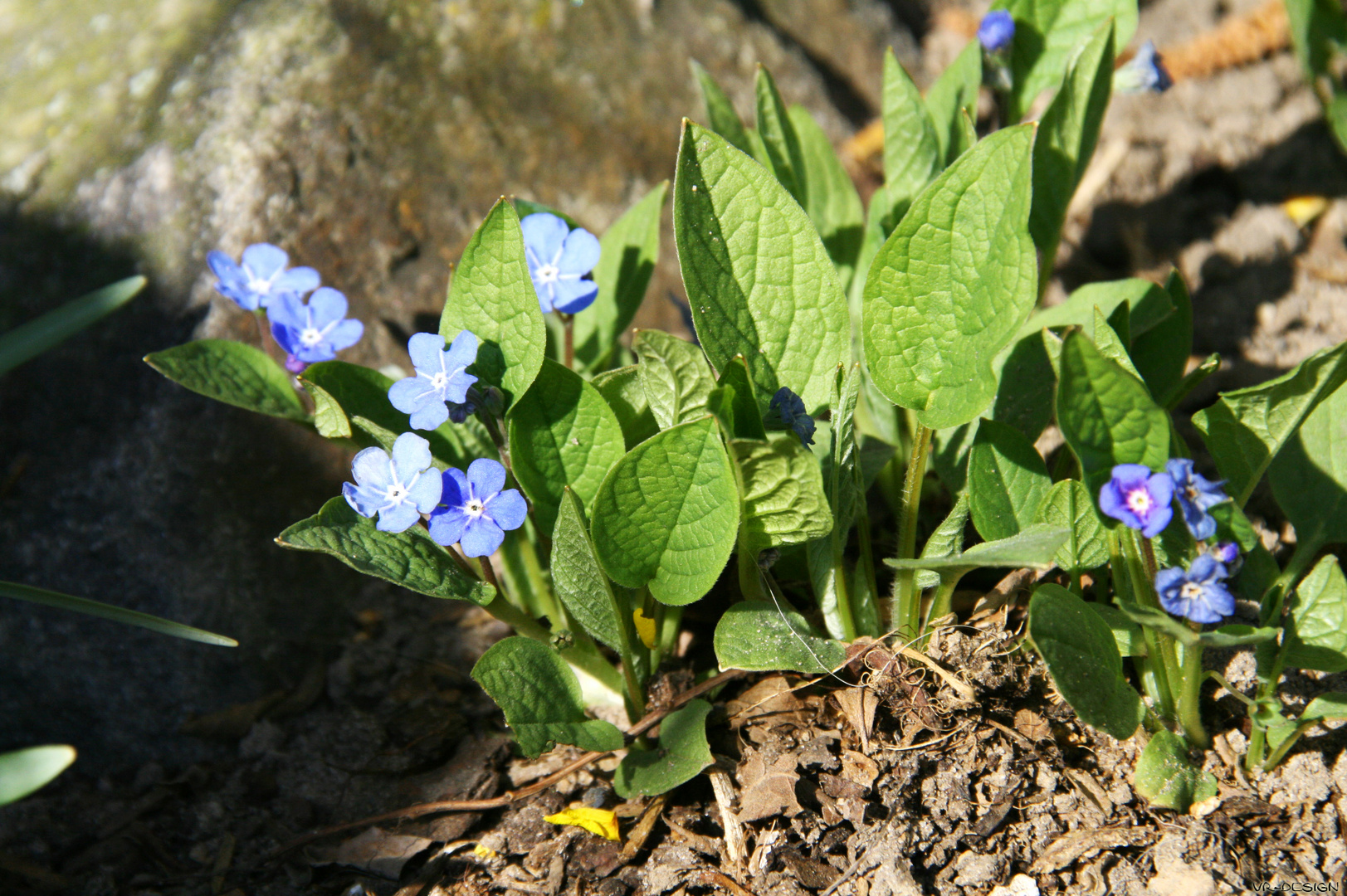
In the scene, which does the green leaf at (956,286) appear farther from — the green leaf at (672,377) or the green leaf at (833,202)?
the green leaf at (833,202)

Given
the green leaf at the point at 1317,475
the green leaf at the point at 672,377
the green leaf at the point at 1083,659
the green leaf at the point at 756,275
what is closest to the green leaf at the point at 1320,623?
the green leaf at the point at 1317,475

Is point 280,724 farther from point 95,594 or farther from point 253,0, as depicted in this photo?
point 253,0

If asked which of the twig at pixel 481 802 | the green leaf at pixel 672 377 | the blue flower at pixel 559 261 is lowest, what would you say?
the twig at pixel 481 802

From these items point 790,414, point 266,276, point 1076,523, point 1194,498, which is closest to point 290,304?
point 266,276

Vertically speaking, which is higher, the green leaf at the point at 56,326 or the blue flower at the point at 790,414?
the green leaf at the point at 56,326

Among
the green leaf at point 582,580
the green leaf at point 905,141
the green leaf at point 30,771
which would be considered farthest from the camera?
the green leaf at point 905,141

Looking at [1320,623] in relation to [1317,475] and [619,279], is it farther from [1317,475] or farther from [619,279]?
[619,279]
